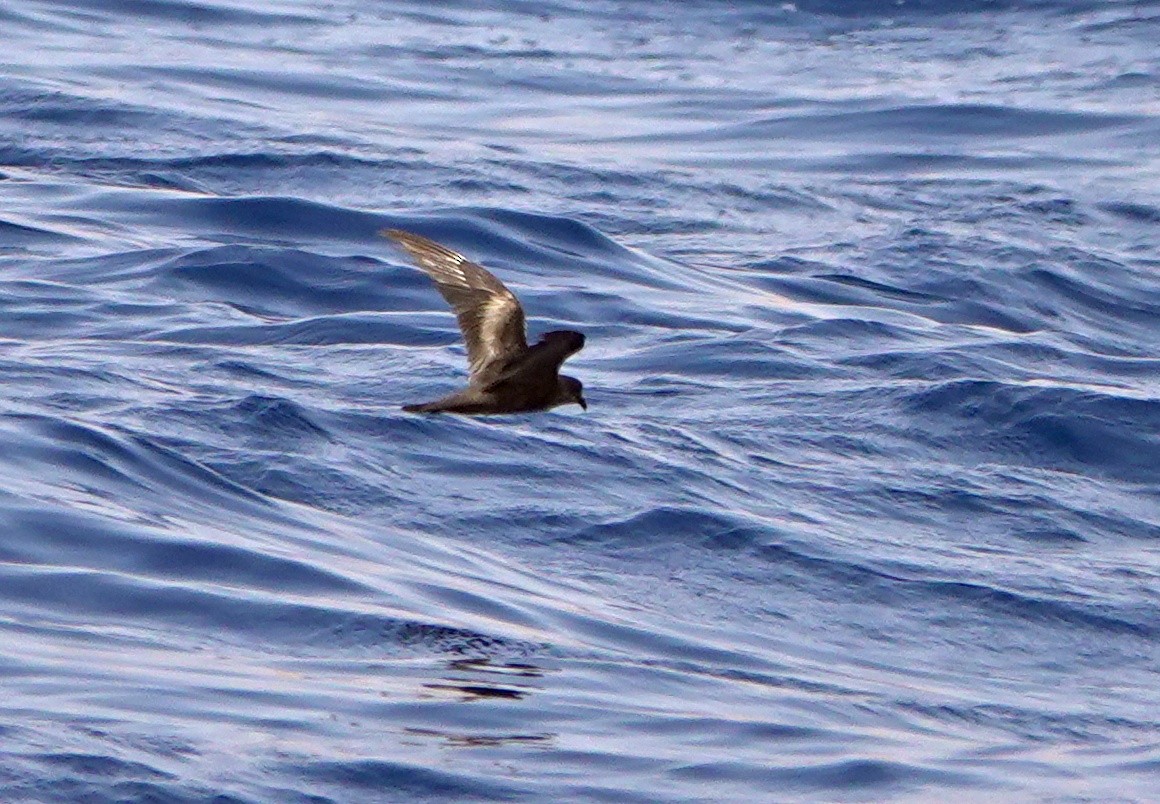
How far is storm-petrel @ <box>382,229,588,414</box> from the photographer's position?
8.95 meters

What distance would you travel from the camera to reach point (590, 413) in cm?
1287

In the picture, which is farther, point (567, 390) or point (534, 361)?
point (567, 390)

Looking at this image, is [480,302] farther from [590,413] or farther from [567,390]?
[590,413]

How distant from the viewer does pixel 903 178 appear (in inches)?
729

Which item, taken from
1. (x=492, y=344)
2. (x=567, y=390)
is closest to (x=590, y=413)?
(x=567, y=390)

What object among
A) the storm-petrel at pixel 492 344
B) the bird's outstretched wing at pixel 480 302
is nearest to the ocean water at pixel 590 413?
the storm-petrel at pixel 492 344

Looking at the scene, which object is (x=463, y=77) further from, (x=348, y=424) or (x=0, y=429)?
(x=0, y=429)

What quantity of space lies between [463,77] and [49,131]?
4520mm

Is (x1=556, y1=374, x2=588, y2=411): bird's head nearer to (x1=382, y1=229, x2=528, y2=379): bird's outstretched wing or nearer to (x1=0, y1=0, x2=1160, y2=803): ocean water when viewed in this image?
(x1=382, y1=229, x2=528, y2=379): bird's outstretched wing

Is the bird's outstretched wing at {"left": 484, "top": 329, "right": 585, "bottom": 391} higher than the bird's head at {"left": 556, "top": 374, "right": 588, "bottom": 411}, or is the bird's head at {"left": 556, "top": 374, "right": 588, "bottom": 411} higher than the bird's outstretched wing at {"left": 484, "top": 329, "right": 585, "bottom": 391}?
the bird's outstretched wing at {"left": 484, "top": 329, "right": 585, "bottom": 391}

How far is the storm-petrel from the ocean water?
2.70ft

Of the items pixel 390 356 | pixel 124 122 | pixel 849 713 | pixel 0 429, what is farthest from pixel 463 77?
pixel 849 713

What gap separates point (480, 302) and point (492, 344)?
0.55ft

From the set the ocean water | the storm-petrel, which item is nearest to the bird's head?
the storm-petrel
